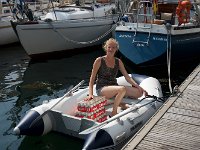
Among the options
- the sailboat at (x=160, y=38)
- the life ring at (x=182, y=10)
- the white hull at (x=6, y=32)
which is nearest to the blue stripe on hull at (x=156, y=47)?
the sailboat at (x=160, y=38)

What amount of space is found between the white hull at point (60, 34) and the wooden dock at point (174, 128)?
8.12m

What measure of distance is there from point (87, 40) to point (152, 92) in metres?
8.65

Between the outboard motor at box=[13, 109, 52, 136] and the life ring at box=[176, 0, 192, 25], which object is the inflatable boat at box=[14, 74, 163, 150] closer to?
the outboard motor at box=[13, 109, 52, 136]

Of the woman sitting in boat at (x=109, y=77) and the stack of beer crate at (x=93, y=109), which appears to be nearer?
the stack of beer crate at (x=93, y=109)

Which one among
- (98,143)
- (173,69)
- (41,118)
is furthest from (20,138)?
(173,69)

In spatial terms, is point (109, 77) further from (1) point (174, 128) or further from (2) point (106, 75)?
(1) point (174, 128)

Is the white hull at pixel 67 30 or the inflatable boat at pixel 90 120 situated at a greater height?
the white hull at pixel 67 30

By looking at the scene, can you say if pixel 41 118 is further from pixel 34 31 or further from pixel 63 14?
pixel 63 14

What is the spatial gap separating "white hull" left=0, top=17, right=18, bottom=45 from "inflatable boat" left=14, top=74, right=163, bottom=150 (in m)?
11.7

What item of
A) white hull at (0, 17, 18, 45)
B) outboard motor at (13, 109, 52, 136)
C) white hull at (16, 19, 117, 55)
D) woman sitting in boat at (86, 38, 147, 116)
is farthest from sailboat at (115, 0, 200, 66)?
white hull at (0, 17, 18, 45)

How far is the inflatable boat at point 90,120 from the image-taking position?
5.39m

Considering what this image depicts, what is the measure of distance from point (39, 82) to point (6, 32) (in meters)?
7.40

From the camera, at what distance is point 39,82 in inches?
444

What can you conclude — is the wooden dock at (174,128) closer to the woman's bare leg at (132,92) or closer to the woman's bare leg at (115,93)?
the woman's bare leg at (132,92)
